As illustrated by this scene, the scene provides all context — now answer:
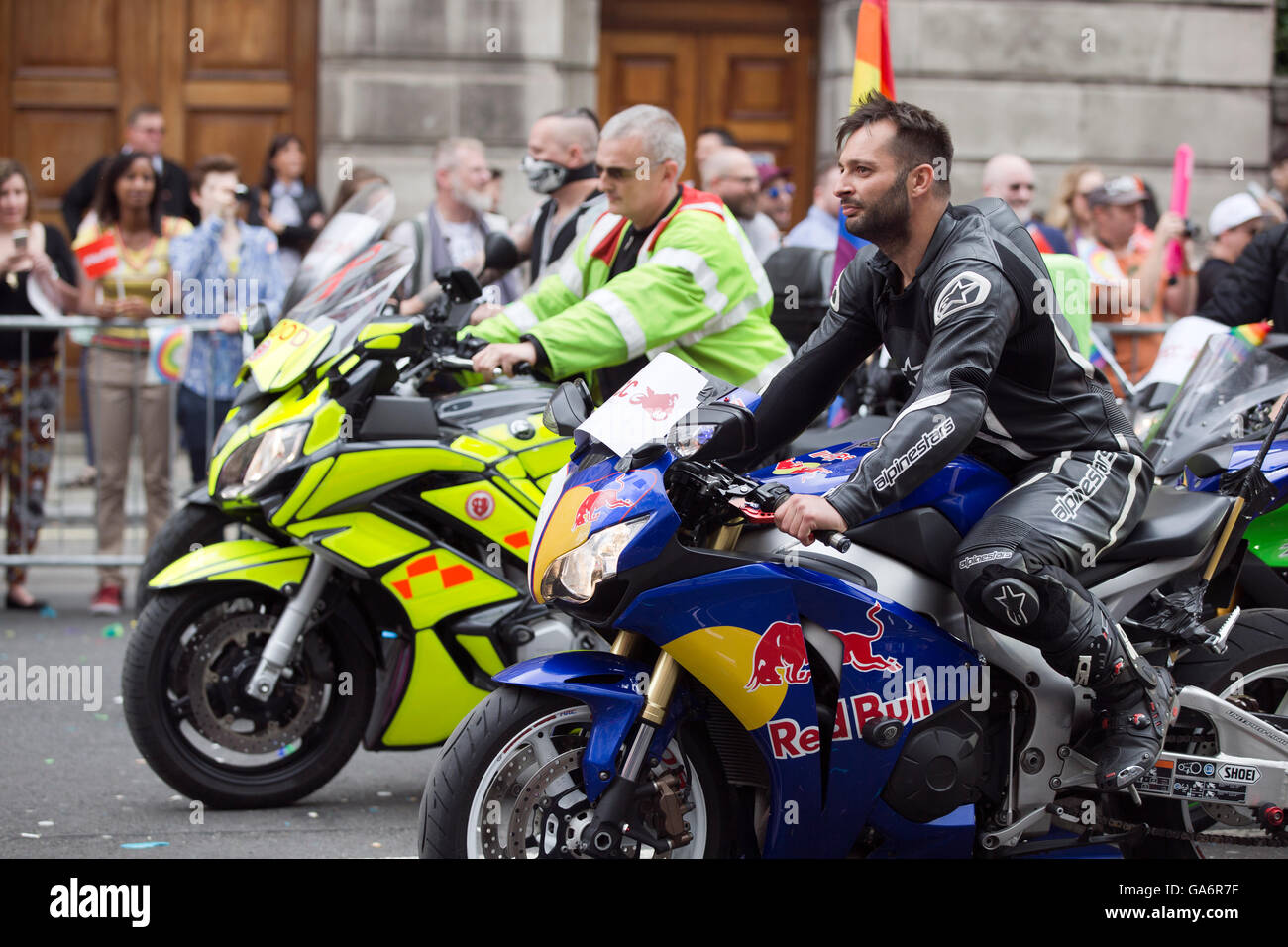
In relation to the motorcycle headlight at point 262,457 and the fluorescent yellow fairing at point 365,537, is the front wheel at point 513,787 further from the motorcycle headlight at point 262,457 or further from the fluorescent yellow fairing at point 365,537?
the motorcycle headlight at point 262,457

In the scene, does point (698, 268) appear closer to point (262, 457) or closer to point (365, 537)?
point (365, 537)

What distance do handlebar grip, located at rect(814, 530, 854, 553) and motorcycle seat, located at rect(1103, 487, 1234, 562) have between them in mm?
838

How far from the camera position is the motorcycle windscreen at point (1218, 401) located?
5.19m

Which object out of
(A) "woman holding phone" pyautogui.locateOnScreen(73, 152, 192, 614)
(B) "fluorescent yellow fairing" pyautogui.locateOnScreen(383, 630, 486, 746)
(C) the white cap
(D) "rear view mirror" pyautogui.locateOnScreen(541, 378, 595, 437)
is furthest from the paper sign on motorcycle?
(A) "woman holding phone" pyautogui.locateOnScreen(73, 152, 192, 614)

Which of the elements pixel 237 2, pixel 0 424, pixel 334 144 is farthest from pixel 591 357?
pixel 237 2

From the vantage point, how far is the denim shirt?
8.73 m

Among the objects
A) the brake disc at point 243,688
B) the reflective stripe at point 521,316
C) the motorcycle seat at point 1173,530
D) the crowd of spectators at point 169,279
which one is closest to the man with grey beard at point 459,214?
the crowd of spectators at point 169,279

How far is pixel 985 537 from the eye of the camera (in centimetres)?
387

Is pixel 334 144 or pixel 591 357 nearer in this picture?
pixel 591 357

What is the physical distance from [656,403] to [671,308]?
5.59ft

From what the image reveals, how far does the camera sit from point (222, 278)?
895 cm
